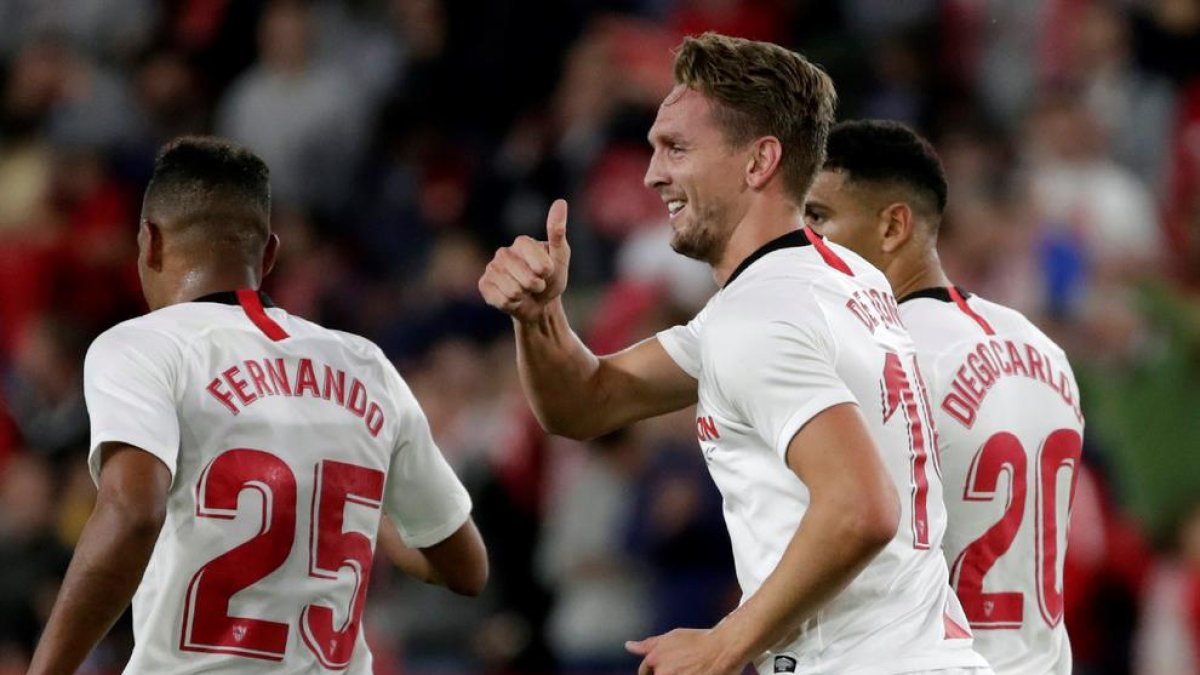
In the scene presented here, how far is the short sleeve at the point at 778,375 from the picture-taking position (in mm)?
4082

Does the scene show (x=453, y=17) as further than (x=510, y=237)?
Yes

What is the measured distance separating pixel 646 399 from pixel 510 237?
638 centimetres

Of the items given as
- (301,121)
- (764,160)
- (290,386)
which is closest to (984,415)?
(764,160)

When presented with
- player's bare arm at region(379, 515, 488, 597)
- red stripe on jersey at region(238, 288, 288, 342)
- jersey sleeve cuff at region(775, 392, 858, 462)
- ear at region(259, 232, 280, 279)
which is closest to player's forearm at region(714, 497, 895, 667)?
jersey sleeve cuff at region(775, 392, 858, 462)

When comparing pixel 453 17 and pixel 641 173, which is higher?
pixel 453 17

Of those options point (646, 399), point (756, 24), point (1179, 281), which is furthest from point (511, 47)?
point (646, 399)

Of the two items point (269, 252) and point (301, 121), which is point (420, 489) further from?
point (301, 121)

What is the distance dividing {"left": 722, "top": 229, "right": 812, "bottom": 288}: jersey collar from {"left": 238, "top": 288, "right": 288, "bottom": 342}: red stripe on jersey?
1.08 metres

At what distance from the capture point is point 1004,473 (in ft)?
16.7

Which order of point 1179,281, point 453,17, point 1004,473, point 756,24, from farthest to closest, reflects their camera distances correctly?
point 453,17 → point 756,24 → point 1179,281 → point 1004,473

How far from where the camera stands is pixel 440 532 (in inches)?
200

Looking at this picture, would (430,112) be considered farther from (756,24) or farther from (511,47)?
(756,24)

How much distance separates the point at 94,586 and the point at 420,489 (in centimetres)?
107

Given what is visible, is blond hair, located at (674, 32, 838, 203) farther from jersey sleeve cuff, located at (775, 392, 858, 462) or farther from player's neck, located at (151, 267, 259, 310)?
player's neck, located at (151, 267, 259, 310)
